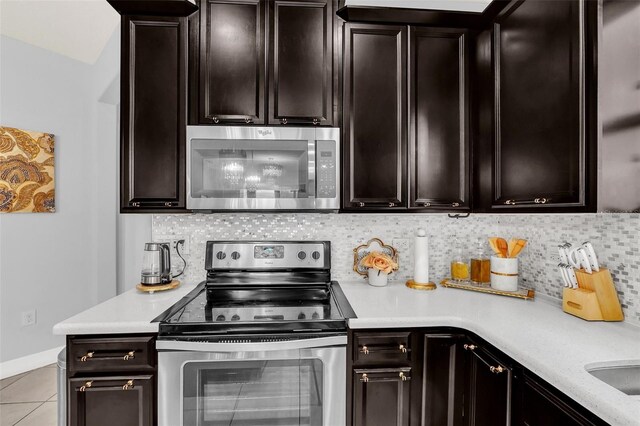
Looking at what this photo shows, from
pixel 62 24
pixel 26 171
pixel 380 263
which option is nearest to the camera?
pixel 380 263

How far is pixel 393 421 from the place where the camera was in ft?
4.89

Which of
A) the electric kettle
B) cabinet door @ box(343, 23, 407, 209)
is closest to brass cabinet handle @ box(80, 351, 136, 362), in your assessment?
the electric kettle

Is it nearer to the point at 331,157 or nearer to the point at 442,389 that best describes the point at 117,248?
the point at 331,157

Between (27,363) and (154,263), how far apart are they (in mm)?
2189

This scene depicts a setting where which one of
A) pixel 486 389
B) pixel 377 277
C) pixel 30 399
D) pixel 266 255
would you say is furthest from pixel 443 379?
pixel 30 399

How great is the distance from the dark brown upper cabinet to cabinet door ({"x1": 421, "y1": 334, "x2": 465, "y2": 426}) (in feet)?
2.39

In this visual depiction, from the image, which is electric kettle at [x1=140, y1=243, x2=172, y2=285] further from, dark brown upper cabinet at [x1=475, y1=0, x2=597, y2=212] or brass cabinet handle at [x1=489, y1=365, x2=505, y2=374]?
dark brown upper cabinet at [x1=475, y1=0, x2=597, y2=212]

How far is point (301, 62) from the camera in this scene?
1839 millimetres

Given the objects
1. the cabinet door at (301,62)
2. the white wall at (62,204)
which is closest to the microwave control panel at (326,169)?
the cabinet door at (301,62)

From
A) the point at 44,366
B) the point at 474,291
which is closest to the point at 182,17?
the point at 474,291

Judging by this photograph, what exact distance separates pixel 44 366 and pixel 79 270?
0.87 meters

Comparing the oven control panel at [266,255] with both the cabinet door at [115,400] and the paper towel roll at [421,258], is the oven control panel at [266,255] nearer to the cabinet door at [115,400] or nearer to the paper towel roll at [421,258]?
the paper towel roll at [421,258]

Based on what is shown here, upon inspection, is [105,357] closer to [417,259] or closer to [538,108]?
[417,259]

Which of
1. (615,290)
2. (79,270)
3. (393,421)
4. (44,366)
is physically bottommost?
(44,366)
